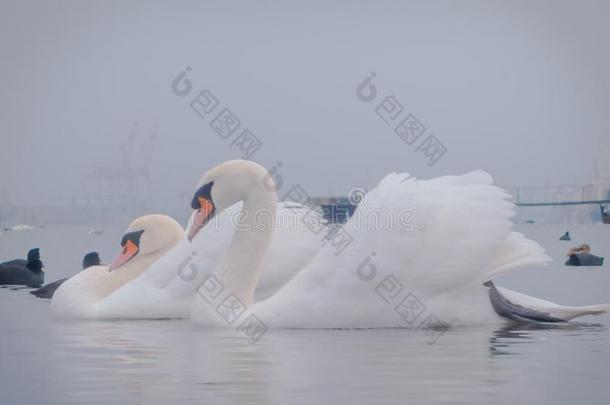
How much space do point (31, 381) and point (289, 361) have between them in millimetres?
2354

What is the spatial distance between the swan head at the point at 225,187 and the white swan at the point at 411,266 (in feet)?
3.74

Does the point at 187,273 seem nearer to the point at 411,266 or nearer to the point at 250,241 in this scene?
the point at 250,241

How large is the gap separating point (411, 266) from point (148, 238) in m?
5.03

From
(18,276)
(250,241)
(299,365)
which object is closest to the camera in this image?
Result: (299,365)

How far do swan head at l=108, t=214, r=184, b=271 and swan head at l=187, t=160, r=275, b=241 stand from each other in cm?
268

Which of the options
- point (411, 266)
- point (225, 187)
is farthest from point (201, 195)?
point (411, 266)

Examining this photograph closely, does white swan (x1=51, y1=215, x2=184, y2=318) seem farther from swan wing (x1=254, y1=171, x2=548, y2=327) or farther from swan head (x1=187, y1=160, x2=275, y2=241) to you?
swan wing (x1=254, y1=171, x2=548, y2=327)

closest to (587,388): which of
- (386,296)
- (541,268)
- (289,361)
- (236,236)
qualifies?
(289,361)

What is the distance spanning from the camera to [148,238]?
63.6ft

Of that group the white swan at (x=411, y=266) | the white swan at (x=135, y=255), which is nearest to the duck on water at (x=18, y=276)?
the white swan at (x=135, y=255)

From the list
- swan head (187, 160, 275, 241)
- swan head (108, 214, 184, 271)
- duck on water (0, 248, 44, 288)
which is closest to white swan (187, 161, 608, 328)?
swan head (187, 160, 275, 241)

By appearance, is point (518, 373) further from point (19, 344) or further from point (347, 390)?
point (19, 344)

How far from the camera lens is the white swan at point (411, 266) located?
1537cm

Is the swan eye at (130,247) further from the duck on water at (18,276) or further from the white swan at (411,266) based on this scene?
the duck on water at (18,276)
